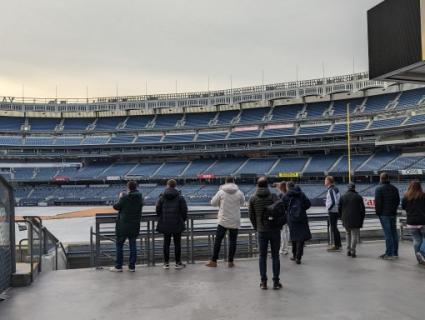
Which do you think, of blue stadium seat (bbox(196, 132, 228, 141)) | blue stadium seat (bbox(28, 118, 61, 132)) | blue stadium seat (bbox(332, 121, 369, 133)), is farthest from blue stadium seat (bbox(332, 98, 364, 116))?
blue stadium seat (bbox(28, 118, 61, 132))

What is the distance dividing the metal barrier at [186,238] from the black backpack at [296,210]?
165cm

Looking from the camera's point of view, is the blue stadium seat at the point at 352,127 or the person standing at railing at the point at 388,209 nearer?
the person standing at railing at the point at 388,209

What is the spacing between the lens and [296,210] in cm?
914

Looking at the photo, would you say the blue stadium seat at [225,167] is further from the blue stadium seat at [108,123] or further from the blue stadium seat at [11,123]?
the blue stadium seat at [11,123]

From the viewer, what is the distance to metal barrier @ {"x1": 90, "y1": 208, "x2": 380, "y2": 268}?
30.6 ft

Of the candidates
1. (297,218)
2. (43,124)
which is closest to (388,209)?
(297,218)

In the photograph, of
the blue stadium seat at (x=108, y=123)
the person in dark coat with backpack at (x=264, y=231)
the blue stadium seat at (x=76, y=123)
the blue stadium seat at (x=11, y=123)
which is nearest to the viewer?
the person in dark coat with backpack at (x=264, y=231)

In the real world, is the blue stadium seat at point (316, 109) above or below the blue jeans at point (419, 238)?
above

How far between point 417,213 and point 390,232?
1153 millimetres

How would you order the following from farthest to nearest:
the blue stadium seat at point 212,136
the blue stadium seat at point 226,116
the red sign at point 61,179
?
the blue stadium seat at point 226,116, the red sign at point 61,179, the blue stadium seat at point 212,136

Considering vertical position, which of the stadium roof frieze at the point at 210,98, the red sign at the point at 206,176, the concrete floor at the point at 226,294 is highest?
the stadium roof frieze at the point at 210,98

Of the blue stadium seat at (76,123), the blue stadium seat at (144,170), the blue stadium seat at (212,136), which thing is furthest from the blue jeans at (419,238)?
the blue stadium seat at (76,123)

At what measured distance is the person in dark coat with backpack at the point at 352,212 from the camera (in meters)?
9.56

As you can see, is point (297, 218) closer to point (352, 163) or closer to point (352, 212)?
point (352, 212)
